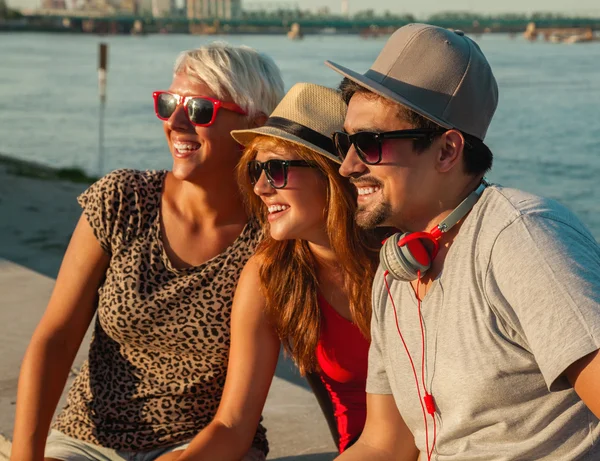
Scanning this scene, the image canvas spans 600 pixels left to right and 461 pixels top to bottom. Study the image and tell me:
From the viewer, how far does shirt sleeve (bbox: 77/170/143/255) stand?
8.99ft

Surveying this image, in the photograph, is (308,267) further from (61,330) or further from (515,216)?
(515,216)

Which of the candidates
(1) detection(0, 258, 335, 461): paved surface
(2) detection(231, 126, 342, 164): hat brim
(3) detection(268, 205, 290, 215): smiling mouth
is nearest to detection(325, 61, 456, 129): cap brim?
(2) detection(231, 126, 342, 164): hat brim

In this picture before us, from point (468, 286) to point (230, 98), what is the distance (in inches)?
50.4

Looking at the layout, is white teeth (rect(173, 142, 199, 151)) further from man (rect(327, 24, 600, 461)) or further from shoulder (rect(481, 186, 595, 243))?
shoulder (rect(481, 186, 595, 243))

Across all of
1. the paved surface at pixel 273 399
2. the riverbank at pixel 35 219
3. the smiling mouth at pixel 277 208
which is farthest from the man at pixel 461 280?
the riverbank at pixel 35 219

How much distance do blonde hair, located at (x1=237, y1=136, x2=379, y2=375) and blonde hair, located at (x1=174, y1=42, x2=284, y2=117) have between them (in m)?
0.21

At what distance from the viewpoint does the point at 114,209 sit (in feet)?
9.01

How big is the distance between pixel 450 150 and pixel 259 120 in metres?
1.04

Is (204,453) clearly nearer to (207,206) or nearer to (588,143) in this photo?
(207,206)

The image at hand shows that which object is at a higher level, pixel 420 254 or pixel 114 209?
pixel 420 254

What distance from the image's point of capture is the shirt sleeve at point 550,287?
62.8 inches

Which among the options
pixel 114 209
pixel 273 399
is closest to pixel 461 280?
pixel 114 209

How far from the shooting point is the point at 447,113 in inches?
79.7

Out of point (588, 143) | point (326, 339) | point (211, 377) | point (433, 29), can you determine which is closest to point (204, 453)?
point (211, 377)
